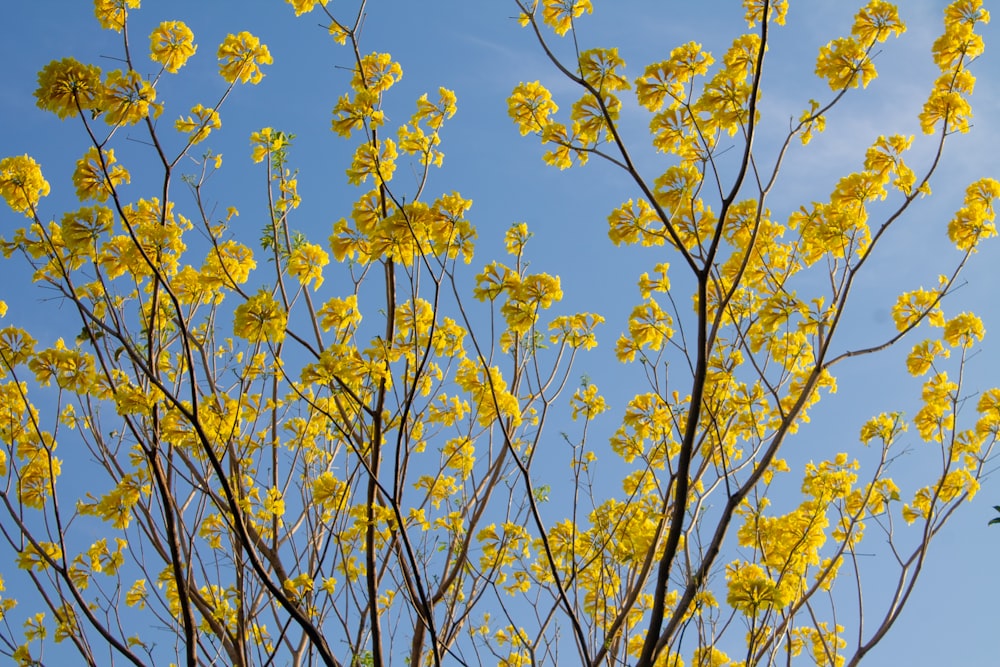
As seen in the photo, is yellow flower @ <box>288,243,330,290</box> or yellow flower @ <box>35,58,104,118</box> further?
yellow flower @ <box>288,243,330,290</box>

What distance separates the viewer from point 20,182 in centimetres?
460

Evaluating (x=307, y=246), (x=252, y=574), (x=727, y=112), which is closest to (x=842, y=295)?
(x=727, y=112)

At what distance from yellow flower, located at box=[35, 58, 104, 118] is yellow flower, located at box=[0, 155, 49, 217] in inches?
26.3

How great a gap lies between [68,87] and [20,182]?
0.80m

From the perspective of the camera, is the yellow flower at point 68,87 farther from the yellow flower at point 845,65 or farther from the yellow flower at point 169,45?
the yellow flower at point 845,65

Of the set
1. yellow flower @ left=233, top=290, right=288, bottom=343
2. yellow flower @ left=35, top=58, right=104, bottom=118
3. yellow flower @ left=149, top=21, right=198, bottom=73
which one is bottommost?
yellow flower @ left=233, top=290, right=288, bottom=343

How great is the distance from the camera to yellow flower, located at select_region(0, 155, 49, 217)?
460cm

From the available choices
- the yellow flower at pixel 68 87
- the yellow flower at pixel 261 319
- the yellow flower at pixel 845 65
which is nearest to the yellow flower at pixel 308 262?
the yellow flower at pixel 261 319

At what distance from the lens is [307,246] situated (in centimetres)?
462

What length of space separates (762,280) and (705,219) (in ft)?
2.51

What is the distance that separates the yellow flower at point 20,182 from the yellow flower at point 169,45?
2.89ft

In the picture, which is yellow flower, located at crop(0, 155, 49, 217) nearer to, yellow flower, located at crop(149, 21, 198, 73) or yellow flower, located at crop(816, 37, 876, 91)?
yellow flower, located at crop(149, 21, 198, 73)

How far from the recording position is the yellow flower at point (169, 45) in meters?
4.72

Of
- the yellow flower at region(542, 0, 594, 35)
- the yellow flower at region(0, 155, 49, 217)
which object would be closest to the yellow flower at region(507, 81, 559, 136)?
the yellow flower at region(542, 0, 594, 35)
